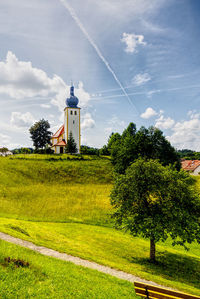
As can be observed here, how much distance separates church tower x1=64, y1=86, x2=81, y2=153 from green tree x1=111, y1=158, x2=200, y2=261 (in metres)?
61.2

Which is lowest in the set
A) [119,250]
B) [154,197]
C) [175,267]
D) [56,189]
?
[175,267]

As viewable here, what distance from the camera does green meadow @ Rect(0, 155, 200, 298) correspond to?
15.4 m

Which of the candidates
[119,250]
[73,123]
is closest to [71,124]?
[73,123]

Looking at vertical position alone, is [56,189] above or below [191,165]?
below

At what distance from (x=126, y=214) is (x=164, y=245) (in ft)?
25.4

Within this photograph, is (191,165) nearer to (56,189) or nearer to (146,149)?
(146,149)

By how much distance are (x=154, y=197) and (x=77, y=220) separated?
12.8 metres

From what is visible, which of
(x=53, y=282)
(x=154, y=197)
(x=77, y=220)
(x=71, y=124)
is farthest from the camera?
(x=71, y=124)

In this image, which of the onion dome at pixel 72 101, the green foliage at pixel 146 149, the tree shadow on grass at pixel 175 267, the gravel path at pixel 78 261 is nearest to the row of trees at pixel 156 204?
the tree shadow on grass at pixel 175 267

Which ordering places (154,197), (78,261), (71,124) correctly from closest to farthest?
(78,261) → (154,197) → (71,124)

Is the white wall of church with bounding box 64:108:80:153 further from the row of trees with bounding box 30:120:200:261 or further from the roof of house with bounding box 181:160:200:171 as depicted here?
the row of trees with bounding box 30:120:200:261

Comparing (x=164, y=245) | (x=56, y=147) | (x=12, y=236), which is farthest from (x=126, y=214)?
(x=56, y=147)

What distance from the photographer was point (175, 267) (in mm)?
16141

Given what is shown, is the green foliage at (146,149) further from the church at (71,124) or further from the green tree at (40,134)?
the green tree at (40,134)
